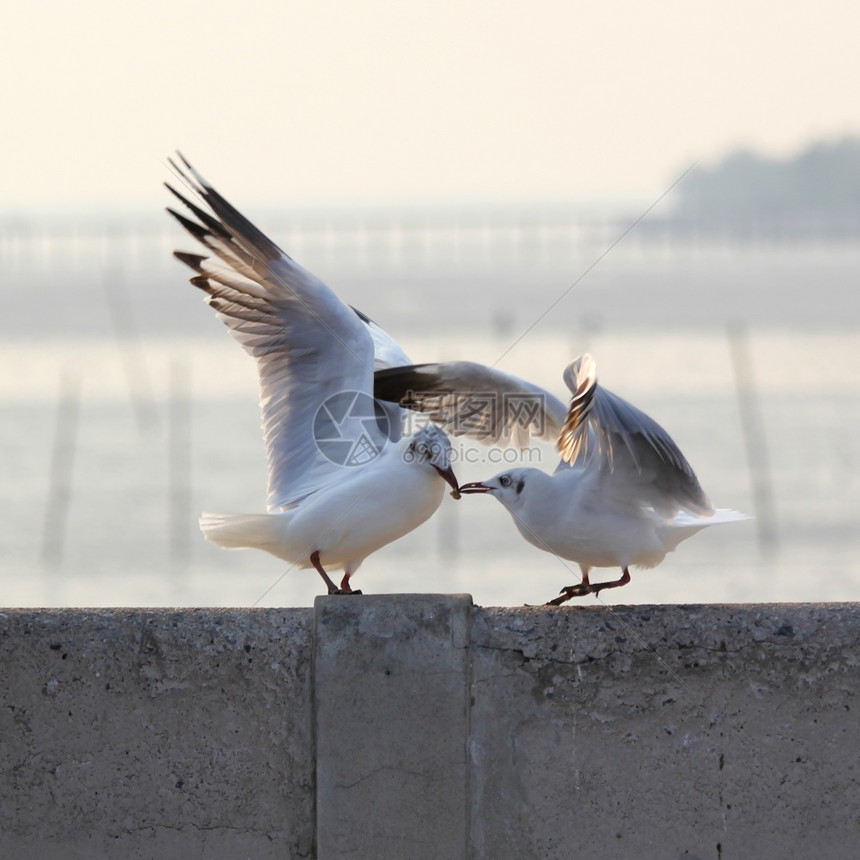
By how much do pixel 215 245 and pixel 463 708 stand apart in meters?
2.90

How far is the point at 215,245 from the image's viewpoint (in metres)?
5.98

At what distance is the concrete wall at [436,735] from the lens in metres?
3.61

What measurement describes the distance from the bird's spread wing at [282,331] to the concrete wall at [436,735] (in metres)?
1.96

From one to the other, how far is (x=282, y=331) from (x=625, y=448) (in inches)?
70.9

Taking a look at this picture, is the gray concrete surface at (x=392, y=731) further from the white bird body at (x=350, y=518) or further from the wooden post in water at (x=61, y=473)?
the wooden post in water at (x=61, y=473)

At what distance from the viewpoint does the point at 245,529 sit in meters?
5.37

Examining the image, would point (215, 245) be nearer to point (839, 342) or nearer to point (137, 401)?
point (137, 401)

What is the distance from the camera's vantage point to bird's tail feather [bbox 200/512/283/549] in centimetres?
534

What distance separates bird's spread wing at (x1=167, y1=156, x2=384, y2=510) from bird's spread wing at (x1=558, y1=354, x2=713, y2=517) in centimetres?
114

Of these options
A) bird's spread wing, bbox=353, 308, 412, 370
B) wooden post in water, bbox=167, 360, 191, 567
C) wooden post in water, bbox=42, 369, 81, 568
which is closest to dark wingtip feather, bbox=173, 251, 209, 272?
bird's spread wing, bbox=353, 308, 412, 370

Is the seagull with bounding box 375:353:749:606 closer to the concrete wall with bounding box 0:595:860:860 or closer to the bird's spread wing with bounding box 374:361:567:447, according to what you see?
the bird's spread wing with bounding box 374:361:567:447

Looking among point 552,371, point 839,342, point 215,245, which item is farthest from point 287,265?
point 839,342

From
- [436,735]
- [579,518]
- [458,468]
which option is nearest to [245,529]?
[579,518]

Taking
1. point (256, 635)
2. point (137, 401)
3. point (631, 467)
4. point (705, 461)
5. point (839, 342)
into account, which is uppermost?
point (839, 342)
